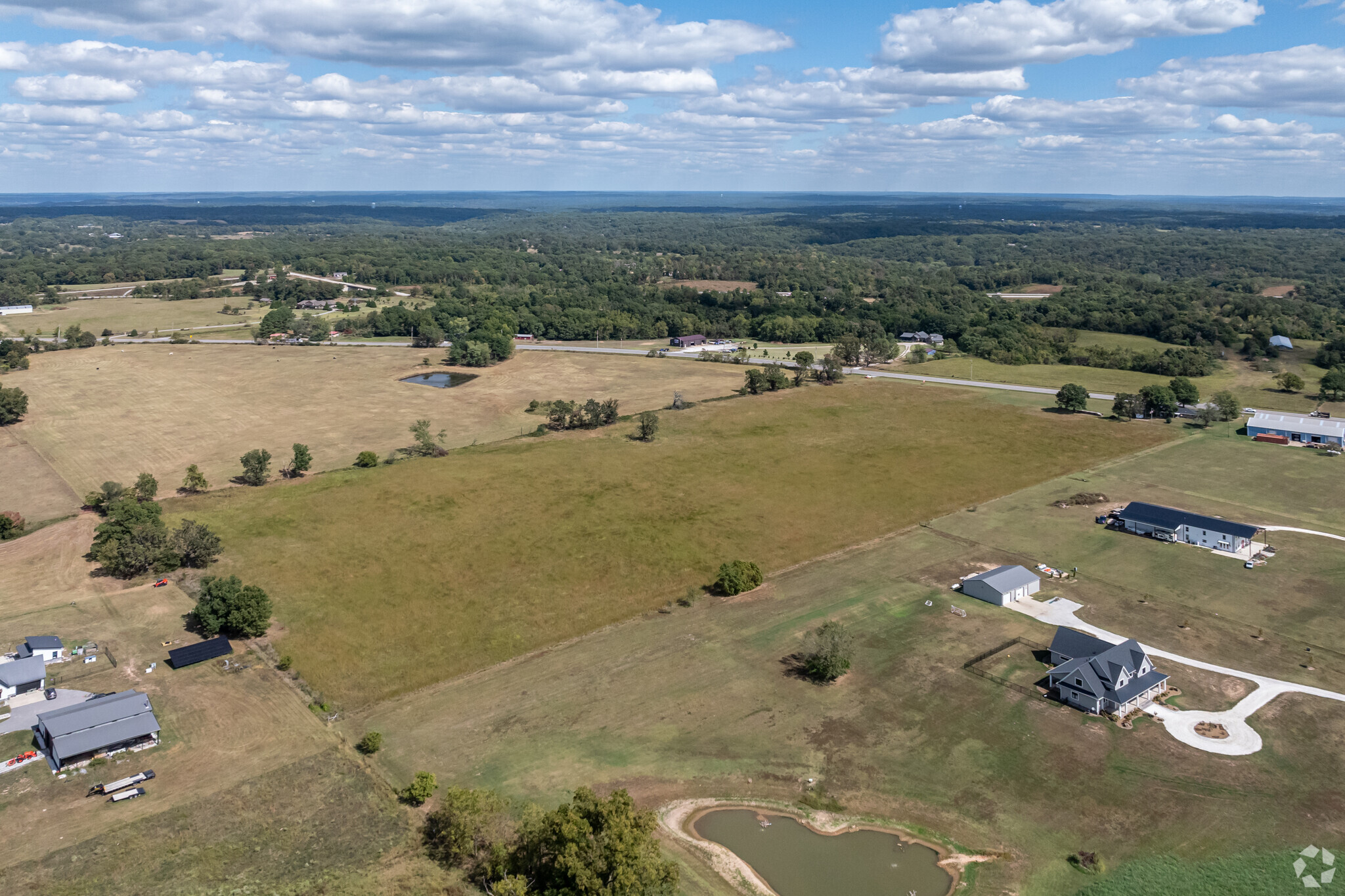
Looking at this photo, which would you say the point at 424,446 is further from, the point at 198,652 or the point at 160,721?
the point at 160,721

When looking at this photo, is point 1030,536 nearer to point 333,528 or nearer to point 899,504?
point 899,504

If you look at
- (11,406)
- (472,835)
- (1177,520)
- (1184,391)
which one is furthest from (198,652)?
(1184,391)

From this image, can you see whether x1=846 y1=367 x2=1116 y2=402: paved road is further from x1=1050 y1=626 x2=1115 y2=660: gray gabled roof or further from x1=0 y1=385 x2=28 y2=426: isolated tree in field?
x1=0 y1=385 x2=28 y2=426: isolated tree in field

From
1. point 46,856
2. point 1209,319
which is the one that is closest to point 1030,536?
point 46,856

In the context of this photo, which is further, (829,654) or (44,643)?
(44,643)

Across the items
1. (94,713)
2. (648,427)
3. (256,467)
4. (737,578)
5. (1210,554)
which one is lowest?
(94,713)
